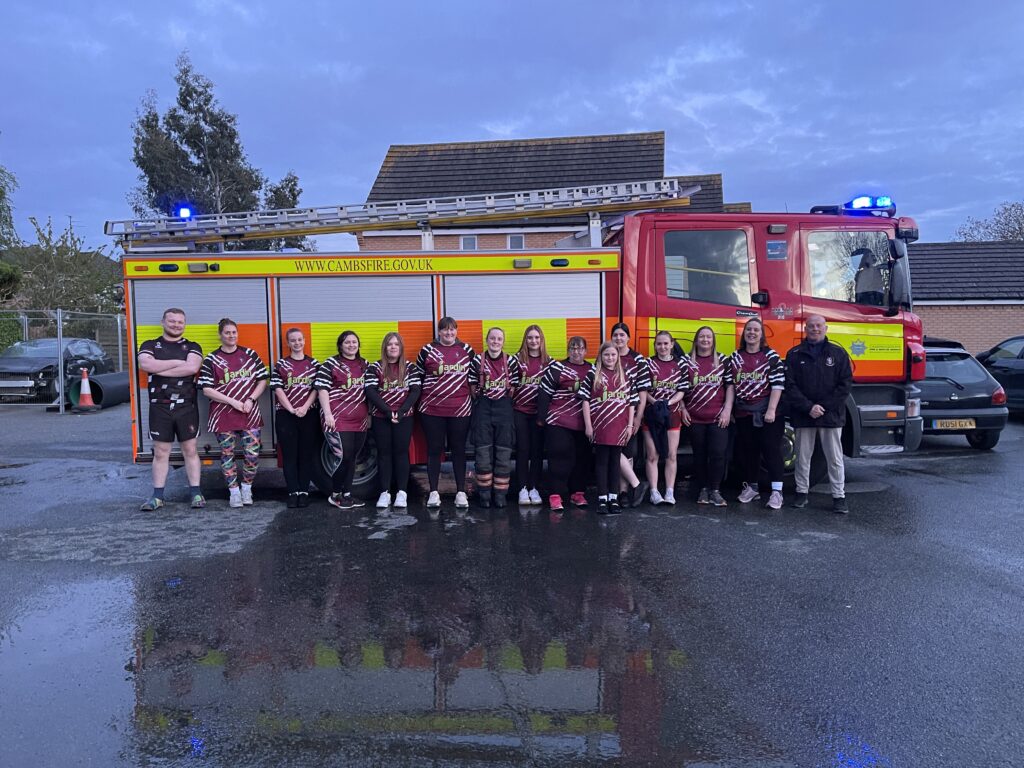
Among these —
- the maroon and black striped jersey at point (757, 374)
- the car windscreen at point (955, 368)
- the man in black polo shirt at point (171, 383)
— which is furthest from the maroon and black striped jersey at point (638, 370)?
the car windscreen at point (955, 368)

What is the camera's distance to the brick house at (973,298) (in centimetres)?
2045

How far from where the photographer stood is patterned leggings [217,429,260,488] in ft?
21.9

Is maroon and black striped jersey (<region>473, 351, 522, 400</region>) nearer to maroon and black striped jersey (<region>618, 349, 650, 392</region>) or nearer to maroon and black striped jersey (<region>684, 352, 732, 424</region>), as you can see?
maroon and black striped jersey (<region>618, 349, 650, 392</region>)

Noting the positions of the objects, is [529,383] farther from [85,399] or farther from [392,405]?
[85,399]

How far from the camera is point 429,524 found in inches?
245

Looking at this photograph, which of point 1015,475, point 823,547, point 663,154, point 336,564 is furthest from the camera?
point 663,154

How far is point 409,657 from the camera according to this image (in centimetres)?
373

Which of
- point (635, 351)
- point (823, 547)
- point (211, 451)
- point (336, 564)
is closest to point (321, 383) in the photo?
point (211, 451)

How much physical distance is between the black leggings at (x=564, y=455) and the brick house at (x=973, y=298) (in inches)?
690

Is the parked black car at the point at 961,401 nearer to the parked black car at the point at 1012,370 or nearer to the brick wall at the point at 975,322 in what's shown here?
the parked black car at the point at 1012,370

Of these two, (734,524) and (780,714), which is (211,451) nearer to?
(734,524)

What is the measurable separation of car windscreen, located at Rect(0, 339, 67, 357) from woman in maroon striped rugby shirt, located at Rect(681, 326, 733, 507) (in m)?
15.5

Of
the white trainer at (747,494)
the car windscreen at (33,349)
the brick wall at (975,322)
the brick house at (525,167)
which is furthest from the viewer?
the brick house at (525,167)

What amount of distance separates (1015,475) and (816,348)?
383 cm
